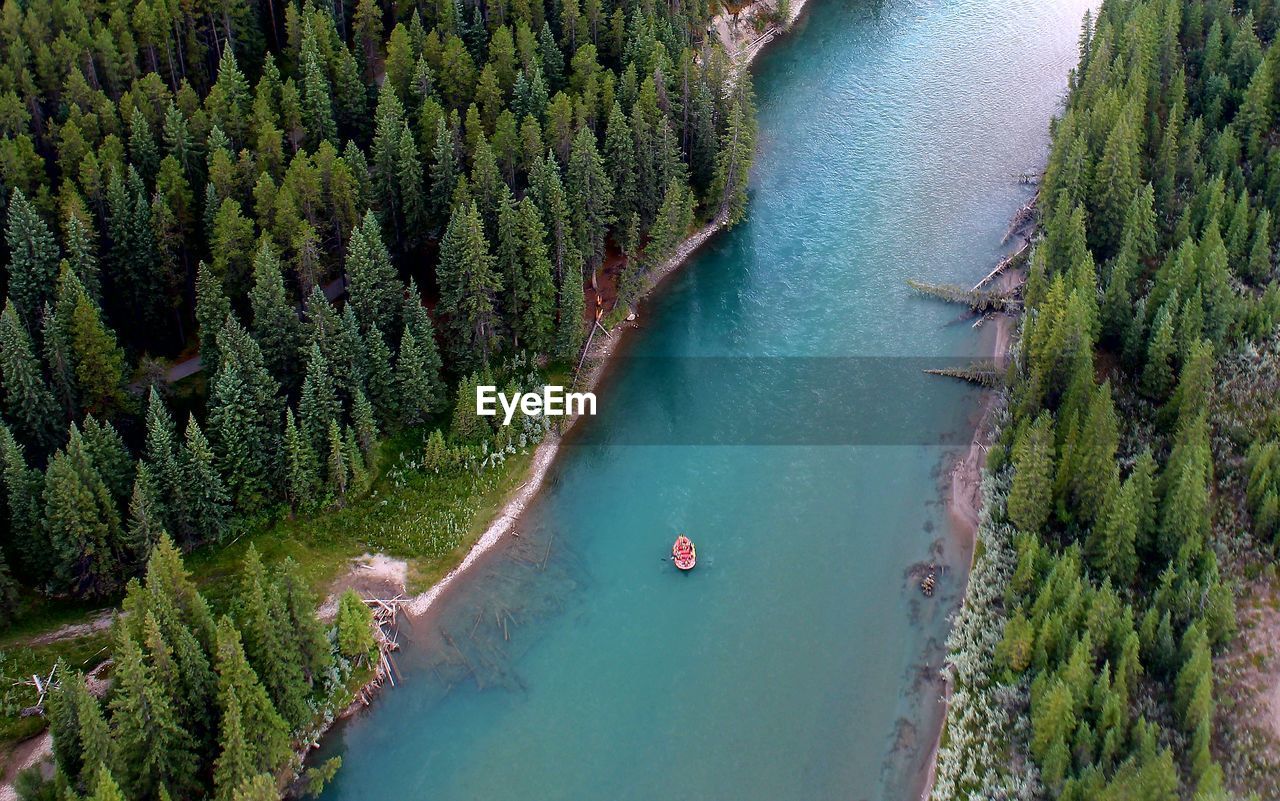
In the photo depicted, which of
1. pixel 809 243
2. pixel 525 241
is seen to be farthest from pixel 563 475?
pixel 809 243

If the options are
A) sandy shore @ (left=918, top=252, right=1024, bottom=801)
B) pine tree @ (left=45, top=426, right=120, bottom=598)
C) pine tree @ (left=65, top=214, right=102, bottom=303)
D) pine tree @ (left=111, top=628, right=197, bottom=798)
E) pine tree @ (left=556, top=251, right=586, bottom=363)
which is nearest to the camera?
pine tree @ (left=111, top=628, right=197, bottom=798)

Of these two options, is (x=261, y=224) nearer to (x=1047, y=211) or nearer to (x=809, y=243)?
(x=809, y=243)

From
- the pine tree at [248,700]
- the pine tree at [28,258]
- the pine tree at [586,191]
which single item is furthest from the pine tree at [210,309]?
the pine tree at [586,191]

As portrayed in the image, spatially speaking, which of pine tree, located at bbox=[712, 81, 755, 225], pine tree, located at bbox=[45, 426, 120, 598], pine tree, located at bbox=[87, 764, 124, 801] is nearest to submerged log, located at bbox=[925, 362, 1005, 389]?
pine tree, located at bbox=[712, 81, 755, 225]

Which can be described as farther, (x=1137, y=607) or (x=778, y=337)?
(x=778, y=337)

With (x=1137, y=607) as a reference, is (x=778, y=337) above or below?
above

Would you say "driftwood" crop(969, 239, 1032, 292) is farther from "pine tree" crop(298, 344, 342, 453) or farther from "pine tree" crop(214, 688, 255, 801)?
"pine tree" crop(214, 688, 255, 801)
